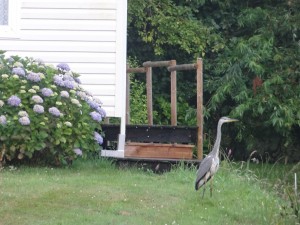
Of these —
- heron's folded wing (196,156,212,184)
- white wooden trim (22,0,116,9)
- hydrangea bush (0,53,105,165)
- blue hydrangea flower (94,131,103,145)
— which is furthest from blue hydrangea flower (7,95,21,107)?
heron's folded wing (196,156,212,184)

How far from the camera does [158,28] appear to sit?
19.5 m

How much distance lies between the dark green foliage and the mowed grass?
19.3ft

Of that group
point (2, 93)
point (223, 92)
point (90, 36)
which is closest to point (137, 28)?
point (223, 92)

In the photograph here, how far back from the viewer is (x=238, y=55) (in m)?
18.9

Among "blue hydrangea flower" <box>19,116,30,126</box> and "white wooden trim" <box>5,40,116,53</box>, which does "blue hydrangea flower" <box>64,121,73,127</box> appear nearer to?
"blue hydrangea flower" <box>19,116,30,126</box>

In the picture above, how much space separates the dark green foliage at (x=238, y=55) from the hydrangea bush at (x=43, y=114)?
5623 mm

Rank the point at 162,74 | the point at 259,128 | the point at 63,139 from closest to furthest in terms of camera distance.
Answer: the point at 63,139
the point at 259,128
the point at 162,74

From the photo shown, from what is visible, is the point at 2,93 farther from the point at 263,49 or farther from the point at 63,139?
the point at 263,49

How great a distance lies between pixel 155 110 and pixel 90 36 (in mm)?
6449

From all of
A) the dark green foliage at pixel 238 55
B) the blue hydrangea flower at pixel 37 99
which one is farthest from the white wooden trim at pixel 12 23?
the dark green foliage at pixel 238 55

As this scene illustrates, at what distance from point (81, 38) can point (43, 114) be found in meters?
1.80

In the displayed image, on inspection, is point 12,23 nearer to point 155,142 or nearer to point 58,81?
point 58,81

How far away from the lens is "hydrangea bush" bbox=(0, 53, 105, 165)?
12375 mm

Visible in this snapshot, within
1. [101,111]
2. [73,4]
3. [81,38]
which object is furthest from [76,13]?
[101,111]
